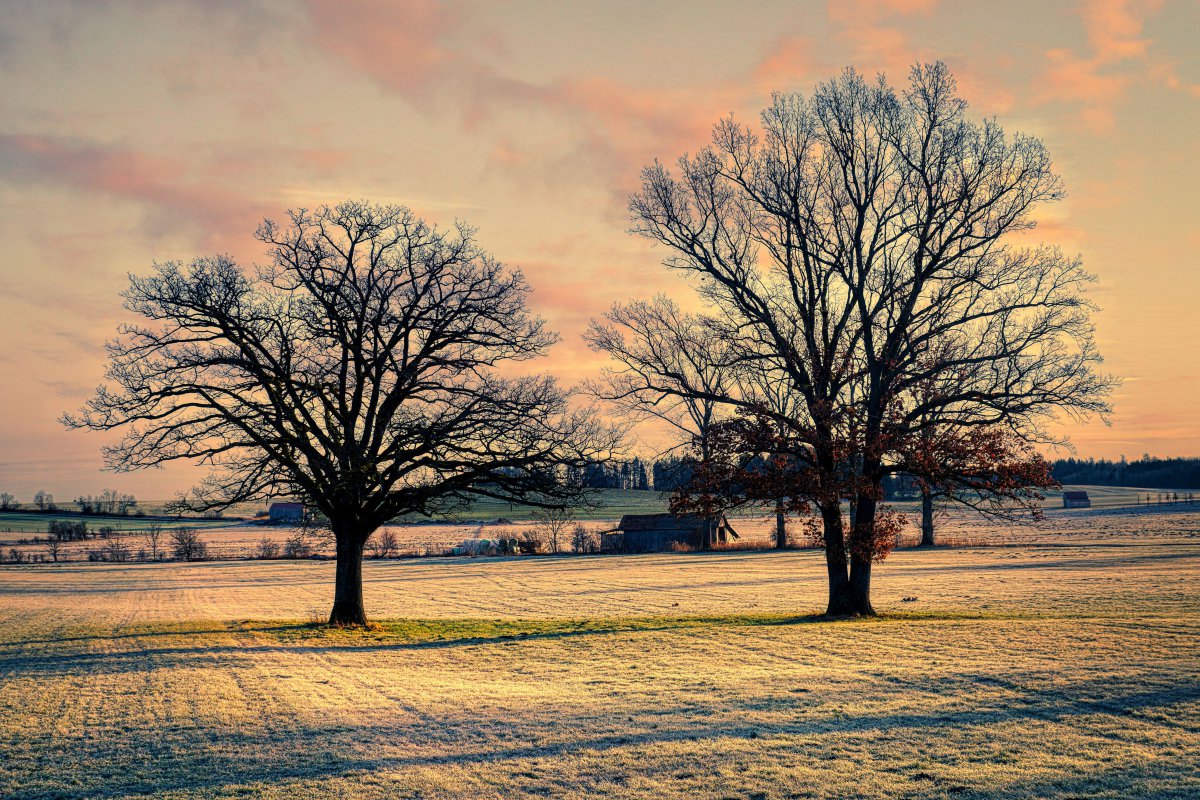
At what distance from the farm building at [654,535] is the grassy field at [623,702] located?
49231mm

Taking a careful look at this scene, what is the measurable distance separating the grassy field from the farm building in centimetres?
4923

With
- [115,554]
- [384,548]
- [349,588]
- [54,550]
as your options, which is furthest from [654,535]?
[349,588]

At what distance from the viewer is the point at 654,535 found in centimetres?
8675

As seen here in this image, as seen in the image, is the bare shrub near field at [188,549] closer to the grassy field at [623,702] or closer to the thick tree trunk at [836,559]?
the grassy field at [623,702]

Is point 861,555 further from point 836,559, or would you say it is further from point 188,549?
point 188,549

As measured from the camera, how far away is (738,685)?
16.8 m

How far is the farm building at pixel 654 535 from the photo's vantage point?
84.3m

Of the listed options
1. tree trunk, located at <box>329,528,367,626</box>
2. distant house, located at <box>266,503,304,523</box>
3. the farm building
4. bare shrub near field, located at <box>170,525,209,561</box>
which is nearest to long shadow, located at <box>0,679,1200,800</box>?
tree trunk, located at <box>329,528,367,626</box>

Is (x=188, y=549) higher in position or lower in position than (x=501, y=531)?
higher

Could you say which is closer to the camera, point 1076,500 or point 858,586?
point 858,586

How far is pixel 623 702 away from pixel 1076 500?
17146 centimetres

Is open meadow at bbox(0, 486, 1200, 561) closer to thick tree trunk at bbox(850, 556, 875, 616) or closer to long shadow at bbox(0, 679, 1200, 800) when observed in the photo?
thick tree trunk at bbox(850, 556, 875, 616)

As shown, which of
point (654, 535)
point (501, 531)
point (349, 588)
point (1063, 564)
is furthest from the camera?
point (501, 531)

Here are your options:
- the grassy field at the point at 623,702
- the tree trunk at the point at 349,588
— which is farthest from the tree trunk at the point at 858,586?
the tree trunk at the point at 349,588
